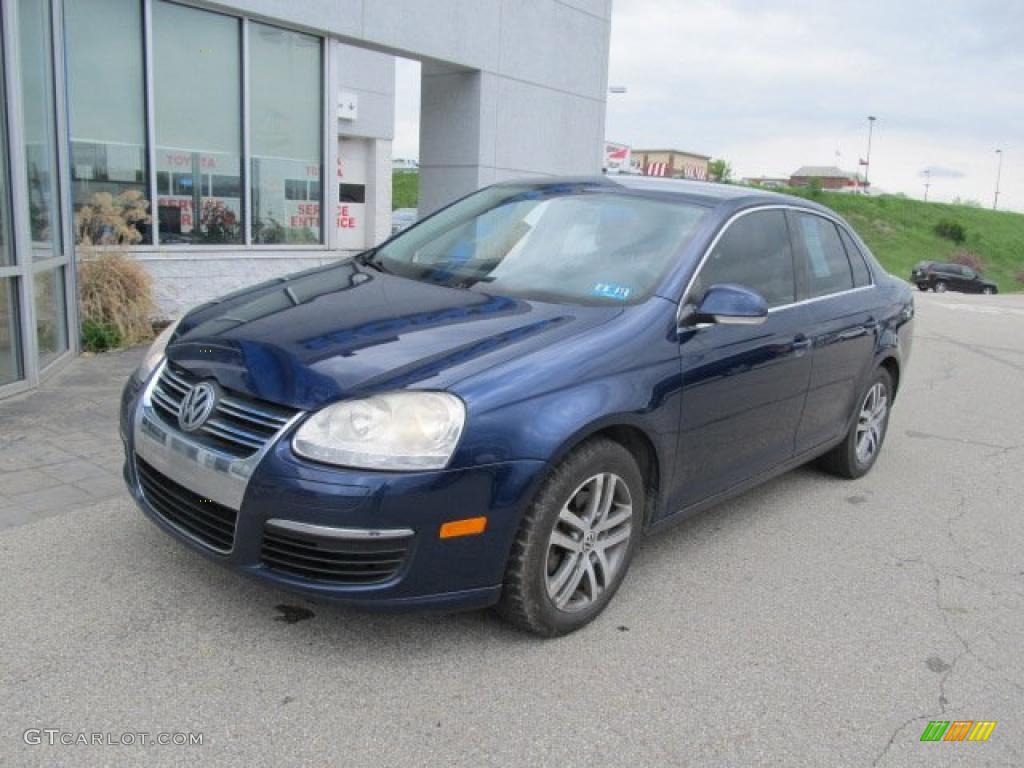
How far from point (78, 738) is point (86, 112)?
7032mm

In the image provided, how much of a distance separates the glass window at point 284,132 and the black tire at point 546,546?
7280mm

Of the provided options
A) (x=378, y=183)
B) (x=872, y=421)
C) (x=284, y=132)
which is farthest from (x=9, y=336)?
(x=378, y=183)

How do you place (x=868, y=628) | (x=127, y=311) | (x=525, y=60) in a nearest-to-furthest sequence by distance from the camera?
1. (x=868, y=628)
2. (x=127, y=311)
3. (x=525, y=60)

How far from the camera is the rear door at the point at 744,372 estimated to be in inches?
151

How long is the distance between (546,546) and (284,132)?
7801mm

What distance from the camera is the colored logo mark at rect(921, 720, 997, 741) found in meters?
2.96

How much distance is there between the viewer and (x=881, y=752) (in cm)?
286

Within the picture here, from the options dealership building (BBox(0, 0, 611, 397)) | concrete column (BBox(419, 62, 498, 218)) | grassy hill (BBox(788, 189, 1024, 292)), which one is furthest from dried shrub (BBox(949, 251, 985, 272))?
concrete column (BBox(419, 62, 498, 218))

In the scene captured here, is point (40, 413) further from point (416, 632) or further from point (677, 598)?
point (677, 598)

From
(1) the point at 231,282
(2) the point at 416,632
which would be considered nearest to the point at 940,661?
(2) the point at 416,632

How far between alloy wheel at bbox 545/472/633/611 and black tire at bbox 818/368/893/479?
2.40 meters

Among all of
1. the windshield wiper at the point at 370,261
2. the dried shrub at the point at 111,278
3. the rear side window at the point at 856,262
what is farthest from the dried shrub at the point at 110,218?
the rear side window at the point at 856,262

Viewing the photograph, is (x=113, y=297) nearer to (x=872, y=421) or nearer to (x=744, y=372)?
(x=744, y=372)

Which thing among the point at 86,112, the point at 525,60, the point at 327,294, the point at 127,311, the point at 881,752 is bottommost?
the point at 881,752
